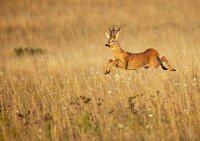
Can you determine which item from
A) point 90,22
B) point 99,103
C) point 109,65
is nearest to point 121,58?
point 109,65

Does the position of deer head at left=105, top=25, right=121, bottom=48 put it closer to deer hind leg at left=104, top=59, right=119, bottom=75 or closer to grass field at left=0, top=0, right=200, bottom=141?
deer hind leg at left=104, top=59, right=119, bottom=75

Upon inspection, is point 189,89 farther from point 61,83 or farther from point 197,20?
point 197,20

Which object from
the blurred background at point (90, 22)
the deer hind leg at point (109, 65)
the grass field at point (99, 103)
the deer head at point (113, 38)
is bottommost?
the grass field at point (99, 103)

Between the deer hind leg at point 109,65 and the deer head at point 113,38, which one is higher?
the deer head at point 113,38

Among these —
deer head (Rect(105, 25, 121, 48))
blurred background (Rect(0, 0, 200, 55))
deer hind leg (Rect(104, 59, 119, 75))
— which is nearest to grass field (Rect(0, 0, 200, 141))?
deer hind leg (Rect(104, 59, 119, 75))

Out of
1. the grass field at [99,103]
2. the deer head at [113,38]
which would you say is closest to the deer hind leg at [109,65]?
the grass field at [99,103]

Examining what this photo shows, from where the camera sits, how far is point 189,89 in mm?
8570

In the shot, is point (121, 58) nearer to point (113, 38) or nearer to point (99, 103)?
point (113, 38)

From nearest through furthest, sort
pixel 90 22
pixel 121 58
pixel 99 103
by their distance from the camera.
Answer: pixel 99 103 → pixel 121 58 → pixel 90 22

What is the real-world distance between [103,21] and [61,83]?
21575mm

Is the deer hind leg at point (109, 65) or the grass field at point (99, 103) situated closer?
the grass field at point (99, 103)

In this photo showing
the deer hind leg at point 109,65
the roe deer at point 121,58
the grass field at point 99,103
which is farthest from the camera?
→ the roe deer at point 121,58

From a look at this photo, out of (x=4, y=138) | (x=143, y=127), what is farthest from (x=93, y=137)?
(x=4, y=138)

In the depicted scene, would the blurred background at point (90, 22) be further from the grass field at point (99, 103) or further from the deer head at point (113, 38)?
the deer head at point (113, 38)
